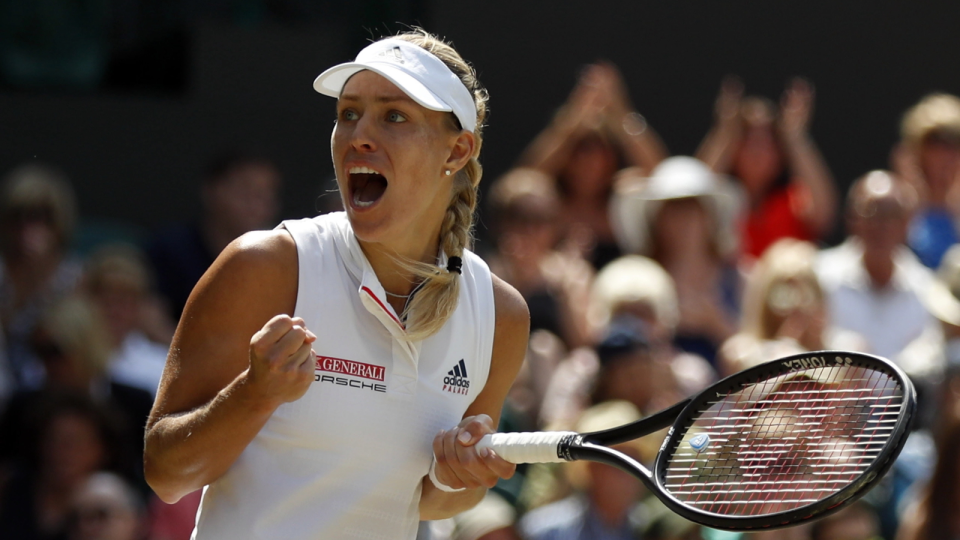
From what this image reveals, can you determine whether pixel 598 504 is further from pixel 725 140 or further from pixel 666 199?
pixel 725 140

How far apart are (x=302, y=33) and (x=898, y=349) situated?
310cm

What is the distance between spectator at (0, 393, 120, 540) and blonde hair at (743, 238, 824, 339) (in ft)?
7.74

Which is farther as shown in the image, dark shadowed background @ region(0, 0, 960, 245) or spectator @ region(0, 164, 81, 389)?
dark shadowed background @ region(0, 0, 960, 245)

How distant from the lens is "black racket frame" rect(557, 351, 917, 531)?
2.06 m

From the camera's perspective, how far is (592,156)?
580cm

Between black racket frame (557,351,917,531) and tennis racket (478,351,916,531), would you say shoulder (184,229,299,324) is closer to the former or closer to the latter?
tennis racket (478,351,916,531)

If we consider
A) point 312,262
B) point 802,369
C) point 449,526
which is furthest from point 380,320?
point 449,526

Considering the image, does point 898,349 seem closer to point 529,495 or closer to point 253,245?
point 529,495

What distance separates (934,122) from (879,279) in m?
0.91

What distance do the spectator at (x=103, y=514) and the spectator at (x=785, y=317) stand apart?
7.02 feet

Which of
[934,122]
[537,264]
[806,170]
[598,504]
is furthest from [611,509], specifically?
[934,122]

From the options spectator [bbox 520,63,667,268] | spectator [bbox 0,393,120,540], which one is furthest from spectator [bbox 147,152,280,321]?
spectator [bbox 520,63,667,268]

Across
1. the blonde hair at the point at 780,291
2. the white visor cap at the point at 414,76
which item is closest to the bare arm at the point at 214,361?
the white visor cap at the point at 414,76

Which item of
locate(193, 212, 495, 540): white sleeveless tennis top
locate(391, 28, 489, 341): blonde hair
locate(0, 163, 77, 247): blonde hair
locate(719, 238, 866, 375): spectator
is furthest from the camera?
locate(0, 163, 77, 247): blonde hair
